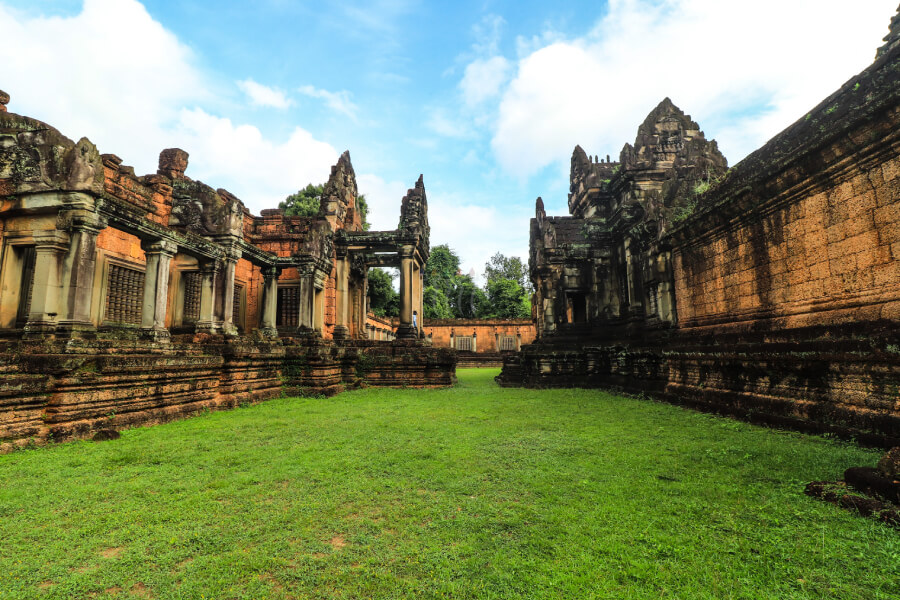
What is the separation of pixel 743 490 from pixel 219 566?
3.39 meters

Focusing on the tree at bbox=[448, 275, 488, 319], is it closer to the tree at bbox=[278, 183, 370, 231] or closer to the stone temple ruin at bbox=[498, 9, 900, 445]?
the tree at bbox=[278, 183, 370, 231]

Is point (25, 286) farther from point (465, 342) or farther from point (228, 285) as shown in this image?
point (465, 342)

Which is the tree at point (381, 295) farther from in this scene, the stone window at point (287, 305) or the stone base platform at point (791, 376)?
the stone base platform at point (791, 376)

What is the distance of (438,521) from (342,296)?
509 inches

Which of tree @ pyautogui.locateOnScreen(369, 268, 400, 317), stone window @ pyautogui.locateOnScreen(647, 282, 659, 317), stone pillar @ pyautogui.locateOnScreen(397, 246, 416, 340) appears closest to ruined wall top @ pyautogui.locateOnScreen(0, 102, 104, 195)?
stone pillar @ pyautogui.locateOnScreen(397, 246, 416, 340)

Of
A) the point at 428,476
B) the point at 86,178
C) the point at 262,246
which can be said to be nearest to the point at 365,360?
the point at 262,246

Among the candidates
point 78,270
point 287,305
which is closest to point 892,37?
point 78,270

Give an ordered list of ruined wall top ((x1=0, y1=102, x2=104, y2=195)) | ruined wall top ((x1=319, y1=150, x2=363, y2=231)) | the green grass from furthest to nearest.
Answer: ruined wall top ((x1=319, y1=150, x2=363, y2=231)) < ruined wall top ((x1=0, y1=102, x2=104, y2=195)) < the green grass

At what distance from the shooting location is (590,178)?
51.9ft

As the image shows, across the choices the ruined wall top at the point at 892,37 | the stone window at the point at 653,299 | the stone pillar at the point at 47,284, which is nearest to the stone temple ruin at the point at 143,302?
the stone pillar at the point at 47,284

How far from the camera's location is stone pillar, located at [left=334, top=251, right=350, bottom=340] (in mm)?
13887

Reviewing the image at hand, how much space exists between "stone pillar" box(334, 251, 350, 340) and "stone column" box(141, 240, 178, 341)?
6.57m

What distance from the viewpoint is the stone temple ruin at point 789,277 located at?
4.21 m

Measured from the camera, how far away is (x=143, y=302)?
25.7 feet
